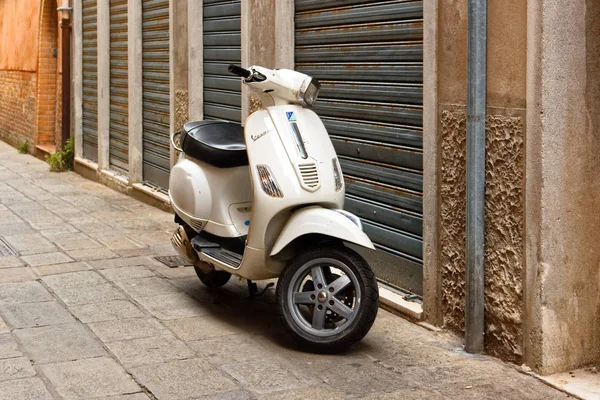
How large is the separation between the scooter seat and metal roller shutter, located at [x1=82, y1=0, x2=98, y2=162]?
7.93 metres

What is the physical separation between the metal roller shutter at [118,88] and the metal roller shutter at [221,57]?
9.70 ft

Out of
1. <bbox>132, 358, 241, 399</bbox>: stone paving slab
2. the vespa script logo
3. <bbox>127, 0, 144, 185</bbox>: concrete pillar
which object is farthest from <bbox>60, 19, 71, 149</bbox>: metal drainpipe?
<bbox>132, 358, 241, 399</bbox>: stone paving slab

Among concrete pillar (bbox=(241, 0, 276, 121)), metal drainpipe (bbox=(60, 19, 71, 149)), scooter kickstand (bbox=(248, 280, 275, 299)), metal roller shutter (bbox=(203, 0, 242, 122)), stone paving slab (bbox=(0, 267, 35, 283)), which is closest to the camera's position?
scooter kickstand (bbox=(248, 280, 275, 299))

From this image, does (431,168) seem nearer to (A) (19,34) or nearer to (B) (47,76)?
(B) (47,76)

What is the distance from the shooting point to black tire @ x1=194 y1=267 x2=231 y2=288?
7227 mm

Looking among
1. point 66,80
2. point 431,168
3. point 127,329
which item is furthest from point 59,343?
point 66,80

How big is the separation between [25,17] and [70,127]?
384cm

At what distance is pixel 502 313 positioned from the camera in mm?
5633

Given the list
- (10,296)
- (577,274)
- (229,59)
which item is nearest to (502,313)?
(577,274)

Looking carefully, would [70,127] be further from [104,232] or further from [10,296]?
[10,296]

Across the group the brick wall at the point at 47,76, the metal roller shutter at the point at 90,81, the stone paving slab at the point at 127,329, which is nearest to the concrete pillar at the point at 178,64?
the metal roller shutter at the point at 90,81

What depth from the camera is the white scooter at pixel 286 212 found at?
5.73 m

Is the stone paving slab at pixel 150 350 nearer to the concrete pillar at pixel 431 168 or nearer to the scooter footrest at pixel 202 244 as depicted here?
the scooter footrest at pixel 202 244

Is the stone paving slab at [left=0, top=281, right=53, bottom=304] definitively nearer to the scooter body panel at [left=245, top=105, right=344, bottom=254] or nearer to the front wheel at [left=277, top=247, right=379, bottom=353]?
the scooter body panel at [left=245, top=105, right=344, bottom=254]
